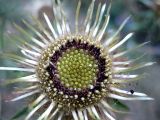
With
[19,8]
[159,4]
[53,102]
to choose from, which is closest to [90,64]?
[53,102]

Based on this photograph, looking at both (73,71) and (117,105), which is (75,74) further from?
(117,105)

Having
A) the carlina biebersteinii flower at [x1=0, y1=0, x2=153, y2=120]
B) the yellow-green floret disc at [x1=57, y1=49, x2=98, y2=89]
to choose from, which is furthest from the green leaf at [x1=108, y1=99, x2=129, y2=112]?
the yellow-green floret disc at [x1=57, y1=49, x2=98, y2=89]

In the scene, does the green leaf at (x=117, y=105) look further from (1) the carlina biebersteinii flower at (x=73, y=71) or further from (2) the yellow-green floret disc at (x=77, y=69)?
(2) the yellow-green floret disc at (x=77, y=69)

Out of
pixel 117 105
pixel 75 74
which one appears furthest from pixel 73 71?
pixel 117 105

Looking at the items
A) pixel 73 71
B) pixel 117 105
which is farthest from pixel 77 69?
pixel 117 105

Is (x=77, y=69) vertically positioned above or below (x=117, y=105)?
above

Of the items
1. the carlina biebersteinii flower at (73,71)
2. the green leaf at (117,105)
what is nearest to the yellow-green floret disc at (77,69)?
the carlina biebersteinii flower at (73,71)

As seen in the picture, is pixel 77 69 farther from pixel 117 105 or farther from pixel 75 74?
pixel 117 105

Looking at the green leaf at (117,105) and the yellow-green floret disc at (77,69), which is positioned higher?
the yellow-green floret disc at (77,69)
